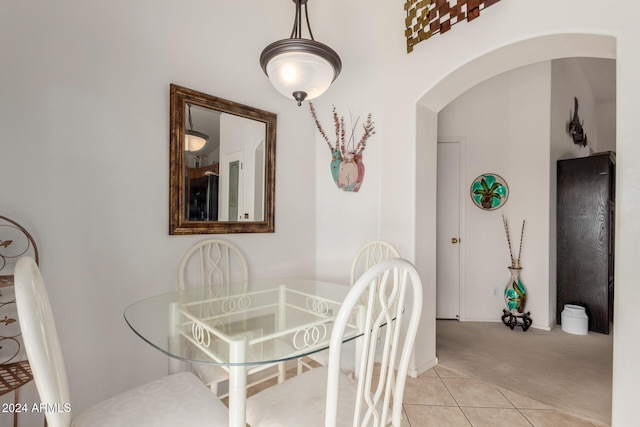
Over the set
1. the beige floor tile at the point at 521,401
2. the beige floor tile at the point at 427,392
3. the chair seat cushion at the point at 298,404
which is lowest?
the beige floor tile at the point at 427,392

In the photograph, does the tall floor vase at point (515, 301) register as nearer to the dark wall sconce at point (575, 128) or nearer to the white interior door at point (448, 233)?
the white interior door at point (448, 233)

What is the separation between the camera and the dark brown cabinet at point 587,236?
3.01m

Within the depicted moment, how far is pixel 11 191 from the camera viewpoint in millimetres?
1383

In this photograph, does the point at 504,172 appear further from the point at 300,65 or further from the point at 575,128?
the point at 300,65

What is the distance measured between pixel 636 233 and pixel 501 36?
47.6 inches

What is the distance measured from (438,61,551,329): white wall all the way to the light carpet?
1.26ft

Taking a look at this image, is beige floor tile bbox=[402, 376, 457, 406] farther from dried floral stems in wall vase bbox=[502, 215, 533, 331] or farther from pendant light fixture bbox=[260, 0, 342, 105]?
pendant light fixture bbox=[260, 0, 342, 105]

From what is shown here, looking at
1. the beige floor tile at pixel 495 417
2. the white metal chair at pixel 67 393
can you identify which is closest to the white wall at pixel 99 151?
the white metal chair at pixel 67 393

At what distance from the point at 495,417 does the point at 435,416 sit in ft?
1.11

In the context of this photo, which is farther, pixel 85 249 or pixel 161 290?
pixel 161 290

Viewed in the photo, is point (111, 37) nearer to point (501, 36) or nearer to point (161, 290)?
point (161, 290)

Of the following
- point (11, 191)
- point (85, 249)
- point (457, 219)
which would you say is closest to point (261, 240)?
point (85, 249)

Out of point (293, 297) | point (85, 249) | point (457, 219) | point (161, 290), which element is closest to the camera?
point (85, 249)

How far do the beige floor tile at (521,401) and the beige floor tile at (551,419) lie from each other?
0.12ft
